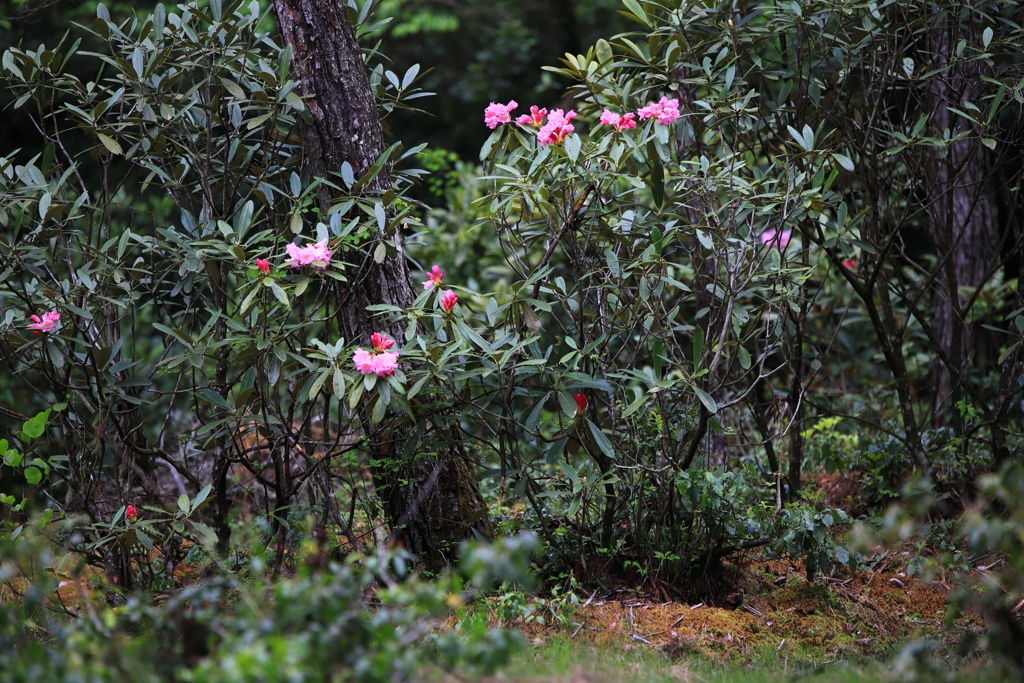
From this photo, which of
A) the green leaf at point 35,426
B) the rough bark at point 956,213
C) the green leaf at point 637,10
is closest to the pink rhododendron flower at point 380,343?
the green leaf at point 35,426

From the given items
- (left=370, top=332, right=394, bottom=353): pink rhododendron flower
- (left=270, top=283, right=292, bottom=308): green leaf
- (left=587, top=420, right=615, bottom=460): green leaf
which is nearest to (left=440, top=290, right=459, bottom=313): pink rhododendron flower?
(left=370, top=332, right=394, bottom=353): pink rhododendron flower

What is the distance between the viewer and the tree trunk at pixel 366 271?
10.3 feet

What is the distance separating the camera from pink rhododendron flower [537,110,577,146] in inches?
112

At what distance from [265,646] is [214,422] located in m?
1.48

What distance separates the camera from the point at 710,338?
11.3ft

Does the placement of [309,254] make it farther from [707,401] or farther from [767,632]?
[767,632]

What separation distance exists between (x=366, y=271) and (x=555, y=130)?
0.92 meters

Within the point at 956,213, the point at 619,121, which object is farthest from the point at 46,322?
the point at 956,213

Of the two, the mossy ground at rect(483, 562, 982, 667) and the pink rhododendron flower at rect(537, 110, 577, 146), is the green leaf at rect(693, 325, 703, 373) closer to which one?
the pink rhododendron flower at rect(537, 110, 577, 146)

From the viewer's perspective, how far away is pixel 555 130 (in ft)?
9.36

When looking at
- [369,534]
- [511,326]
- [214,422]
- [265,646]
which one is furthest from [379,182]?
[265,646]

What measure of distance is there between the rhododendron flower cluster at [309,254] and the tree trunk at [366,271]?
0.39m

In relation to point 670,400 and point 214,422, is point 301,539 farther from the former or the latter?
point 670,400

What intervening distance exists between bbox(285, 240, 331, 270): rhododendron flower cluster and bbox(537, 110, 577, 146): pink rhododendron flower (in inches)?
34.3
